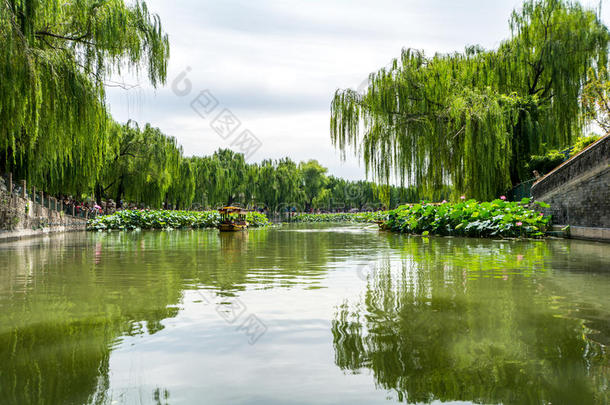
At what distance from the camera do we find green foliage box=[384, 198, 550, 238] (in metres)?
16.0

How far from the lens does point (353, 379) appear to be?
2.87m

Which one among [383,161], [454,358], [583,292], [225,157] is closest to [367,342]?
[454,358]

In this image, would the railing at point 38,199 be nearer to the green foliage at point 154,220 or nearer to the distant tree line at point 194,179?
the green foliage at point 154,220

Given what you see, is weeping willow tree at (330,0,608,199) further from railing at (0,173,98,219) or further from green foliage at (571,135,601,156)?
railing at (0,173,98,219)

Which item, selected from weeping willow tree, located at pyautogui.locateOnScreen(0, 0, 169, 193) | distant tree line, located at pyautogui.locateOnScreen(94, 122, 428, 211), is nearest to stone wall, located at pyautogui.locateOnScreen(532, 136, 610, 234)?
distant tree line, located at pyautogui.locateOnScreen(94, 122, 428, 211)

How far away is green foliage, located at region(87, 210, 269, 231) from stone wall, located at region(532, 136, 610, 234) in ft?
76.5

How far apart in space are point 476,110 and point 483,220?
13.2 ft

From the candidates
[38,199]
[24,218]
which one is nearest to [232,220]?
[38,199]

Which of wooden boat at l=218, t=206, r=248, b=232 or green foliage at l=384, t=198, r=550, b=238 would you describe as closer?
green foliage at l=384, t=198, r=550, b=238

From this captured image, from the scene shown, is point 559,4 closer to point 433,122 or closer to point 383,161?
point 433,122

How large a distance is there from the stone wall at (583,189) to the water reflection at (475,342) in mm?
8410

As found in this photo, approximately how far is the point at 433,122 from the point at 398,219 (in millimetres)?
5776

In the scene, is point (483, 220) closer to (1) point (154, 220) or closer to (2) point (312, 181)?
(1) point (154, 220)

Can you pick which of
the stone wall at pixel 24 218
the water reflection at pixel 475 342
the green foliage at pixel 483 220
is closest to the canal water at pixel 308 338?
the water reflection at pixel 475 342
